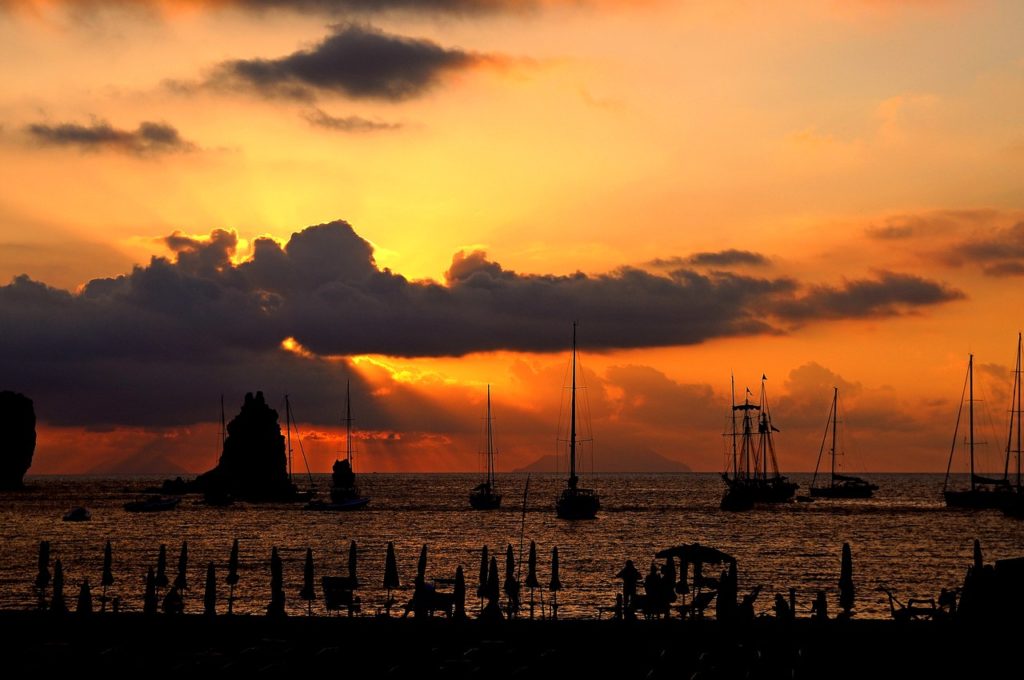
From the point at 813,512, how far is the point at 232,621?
152m

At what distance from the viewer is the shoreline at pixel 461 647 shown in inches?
1328

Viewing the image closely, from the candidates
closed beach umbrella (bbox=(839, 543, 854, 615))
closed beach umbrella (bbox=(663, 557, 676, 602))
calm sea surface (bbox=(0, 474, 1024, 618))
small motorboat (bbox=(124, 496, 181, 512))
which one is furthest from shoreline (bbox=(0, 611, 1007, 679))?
small motorboat (bbox=(124, 496, 181, 512))

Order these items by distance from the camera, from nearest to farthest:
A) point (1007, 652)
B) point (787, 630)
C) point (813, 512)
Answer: point (1007, 652) < point (787, 630) < point (813, 512)

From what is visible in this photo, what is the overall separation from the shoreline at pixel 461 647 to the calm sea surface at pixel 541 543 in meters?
19.4

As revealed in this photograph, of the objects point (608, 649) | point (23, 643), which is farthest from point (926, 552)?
point (23, 643)

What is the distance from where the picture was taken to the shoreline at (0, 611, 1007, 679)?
111ft

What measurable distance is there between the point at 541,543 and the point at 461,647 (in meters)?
76.9

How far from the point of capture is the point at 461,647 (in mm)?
39375

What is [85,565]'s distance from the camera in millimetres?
96438

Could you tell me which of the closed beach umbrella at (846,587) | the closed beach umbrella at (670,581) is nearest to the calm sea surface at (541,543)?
the closed beach umbrella at (670,581)

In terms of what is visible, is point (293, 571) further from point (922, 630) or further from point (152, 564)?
point (922, 630)

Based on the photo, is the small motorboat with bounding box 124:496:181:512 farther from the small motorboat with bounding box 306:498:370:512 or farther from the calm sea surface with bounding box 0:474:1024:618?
the small motorboat with bounding box 306:498:370:512

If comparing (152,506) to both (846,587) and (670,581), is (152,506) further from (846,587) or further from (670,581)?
(846,587)

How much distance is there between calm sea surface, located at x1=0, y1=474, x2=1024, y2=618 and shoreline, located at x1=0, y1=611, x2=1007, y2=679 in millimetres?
19366
